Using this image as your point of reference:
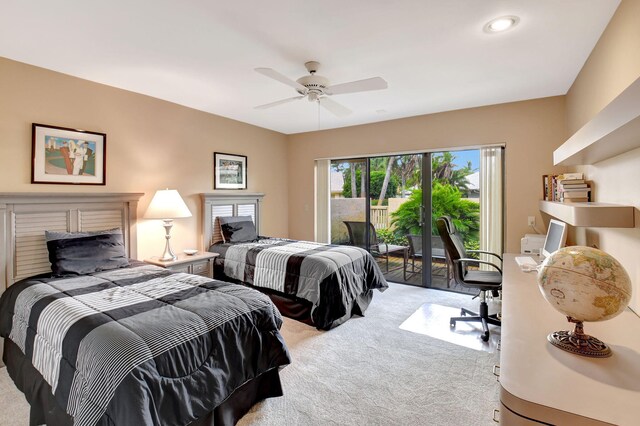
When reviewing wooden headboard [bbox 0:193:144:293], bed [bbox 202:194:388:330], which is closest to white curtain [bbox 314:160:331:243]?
bed [bbox 202:194:388:330]

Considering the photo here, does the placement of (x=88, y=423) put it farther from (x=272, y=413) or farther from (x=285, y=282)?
(x=285, y=282)

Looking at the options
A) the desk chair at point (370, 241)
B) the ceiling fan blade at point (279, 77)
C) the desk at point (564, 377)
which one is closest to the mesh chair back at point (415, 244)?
the desk chair at point (370, 241)

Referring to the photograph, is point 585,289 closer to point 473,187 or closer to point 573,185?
point 573,185

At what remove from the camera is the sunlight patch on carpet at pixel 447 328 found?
290 cm

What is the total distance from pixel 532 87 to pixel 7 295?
519 cm

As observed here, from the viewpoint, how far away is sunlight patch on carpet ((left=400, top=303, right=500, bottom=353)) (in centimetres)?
290

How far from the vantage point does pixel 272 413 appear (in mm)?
2008

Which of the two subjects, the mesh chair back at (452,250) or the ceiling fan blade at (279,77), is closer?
the ceiling fan blade at (279,77)

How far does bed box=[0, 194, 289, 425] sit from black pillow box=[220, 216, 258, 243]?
1.49m

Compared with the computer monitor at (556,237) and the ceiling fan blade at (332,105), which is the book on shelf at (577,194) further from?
the ceiling fan blade at (332,105)

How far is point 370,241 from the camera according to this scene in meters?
5.27

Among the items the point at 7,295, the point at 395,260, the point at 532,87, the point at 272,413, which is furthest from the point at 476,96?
the point at 7,295

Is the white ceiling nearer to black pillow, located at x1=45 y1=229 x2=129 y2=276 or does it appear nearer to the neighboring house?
the neighboring house

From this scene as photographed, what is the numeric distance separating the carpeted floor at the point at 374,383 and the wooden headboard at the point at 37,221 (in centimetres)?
84
